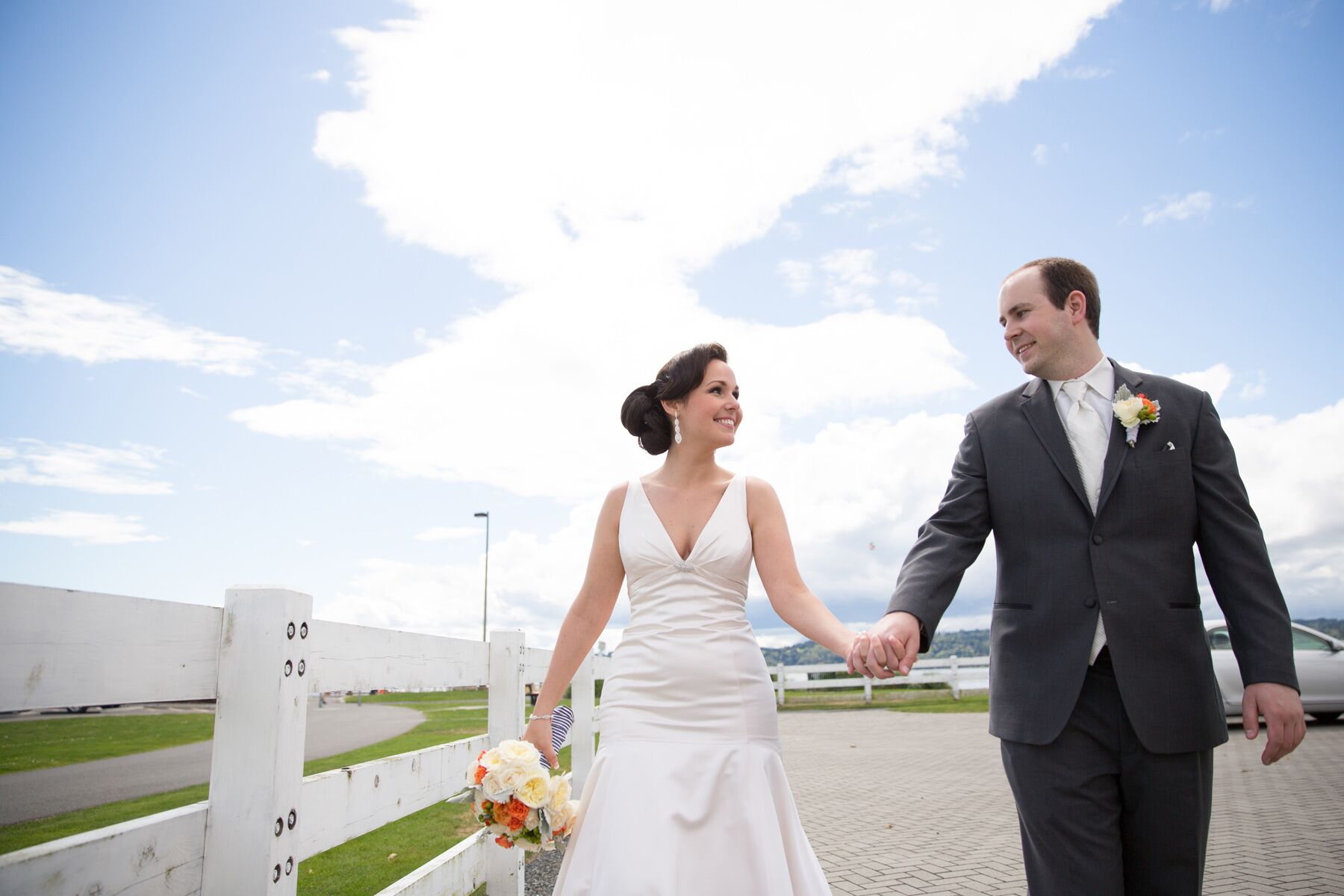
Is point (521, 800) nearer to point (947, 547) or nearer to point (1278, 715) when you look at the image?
point (947, 547)

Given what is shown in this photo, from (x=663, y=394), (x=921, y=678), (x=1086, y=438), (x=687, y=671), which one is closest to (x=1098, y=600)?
(x=1086, y=438)

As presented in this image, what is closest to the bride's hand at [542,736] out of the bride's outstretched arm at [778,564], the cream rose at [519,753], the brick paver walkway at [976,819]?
the cream rose at [519,753]

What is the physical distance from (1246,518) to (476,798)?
2746 millimetres

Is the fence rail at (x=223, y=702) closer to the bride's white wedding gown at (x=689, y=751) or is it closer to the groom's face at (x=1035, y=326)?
the bride's white wedding gown at (x=689, y=751)

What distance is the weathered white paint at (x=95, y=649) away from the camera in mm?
1752

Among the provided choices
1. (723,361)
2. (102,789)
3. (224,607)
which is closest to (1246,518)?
(723,361)

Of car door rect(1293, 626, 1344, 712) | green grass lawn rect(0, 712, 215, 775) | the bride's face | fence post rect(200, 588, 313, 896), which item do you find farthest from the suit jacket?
car door rect(1293, 626, 1344, 712)

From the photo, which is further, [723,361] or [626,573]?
[723,361]

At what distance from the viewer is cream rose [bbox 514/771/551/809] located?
3115 mm

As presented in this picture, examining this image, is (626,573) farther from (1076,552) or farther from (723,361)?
(1076,552)

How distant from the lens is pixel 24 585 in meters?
1.79

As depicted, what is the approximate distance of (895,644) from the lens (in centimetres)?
276

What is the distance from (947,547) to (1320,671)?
53.0ft

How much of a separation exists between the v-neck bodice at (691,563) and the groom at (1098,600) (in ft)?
2.13
